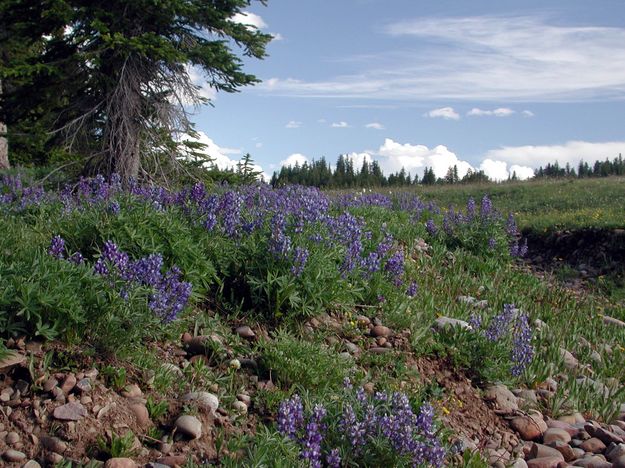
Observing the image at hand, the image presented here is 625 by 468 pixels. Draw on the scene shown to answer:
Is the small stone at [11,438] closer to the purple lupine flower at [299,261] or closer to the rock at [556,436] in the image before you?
the purple lupine flower at [299,261]

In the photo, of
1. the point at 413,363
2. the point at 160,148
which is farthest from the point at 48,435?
the point at 160,148

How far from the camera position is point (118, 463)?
10.0 ft

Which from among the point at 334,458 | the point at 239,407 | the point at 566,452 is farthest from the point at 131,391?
the point at 566,452

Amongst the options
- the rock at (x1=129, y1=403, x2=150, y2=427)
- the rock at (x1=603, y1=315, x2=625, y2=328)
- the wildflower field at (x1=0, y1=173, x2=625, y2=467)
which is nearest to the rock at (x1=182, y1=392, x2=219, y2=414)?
the wildflower field at (x1=0, y1=173, x2=625, y2=467)

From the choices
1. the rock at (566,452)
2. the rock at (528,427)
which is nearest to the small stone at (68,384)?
the rock at (528,427)

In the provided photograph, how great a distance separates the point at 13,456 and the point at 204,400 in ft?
3.37

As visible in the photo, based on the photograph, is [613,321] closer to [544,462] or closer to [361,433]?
[544,462]

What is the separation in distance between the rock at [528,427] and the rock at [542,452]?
184 millimetres

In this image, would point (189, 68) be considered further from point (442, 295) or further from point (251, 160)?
point (442, 295)

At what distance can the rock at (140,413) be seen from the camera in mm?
3426

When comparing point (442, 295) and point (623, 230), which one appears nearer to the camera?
point (442, 295)

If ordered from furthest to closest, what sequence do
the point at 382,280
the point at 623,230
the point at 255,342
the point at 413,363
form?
the point at 623,230 → the point at 382,280 → the point at 413,363 → the point at 255,342

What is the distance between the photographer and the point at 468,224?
33.8 ft

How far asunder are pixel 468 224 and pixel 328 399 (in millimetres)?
7043
